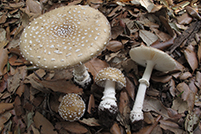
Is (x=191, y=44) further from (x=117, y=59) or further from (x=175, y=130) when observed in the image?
(x=175, y=130)

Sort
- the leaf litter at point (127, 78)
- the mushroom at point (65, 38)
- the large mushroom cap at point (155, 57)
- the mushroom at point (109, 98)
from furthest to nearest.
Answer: the leaf litter at point (127, 78), the mushroom at point (109, 98), the large mushroom cap at point (155, 57), the mushroom at point (65, 38)

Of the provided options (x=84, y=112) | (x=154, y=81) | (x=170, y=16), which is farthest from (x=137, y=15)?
(x=84, y=112)

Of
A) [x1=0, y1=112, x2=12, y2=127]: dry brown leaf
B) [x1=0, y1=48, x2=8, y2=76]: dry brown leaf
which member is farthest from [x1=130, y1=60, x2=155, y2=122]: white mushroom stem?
[x1=0, y1=48, x2=8, y2=76]: dry brown leaf

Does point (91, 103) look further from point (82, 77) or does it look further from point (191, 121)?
point (191, 121)

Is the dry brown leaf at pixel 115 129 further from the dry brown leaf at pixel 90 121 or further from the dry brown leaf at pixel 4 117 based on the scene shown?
the dry brown leaf at pixel 4 117

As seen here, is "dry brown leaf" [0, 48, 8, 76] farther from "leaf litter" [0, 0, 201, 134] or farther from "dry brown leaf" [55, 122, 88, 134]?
"dry brown leaf" [55, 122, 88, 134]

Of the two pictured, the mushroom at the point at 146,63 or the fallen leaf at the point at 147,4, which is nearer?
the mushroom at the point at 146,63

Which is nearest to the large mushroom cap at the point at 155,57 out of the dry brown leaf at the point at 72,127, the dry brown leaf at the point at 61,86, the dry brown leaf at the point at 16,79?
the dry brown leaf at the point at 61,86

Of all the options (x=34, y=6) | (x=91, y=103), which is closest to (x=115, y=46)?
(x=91, y=103)
